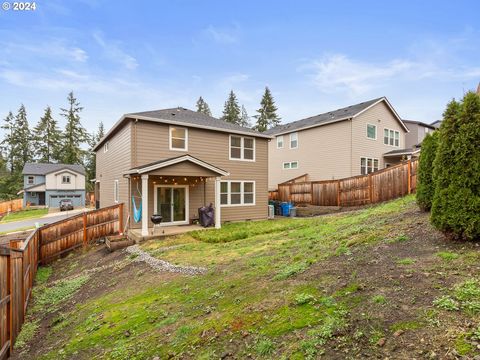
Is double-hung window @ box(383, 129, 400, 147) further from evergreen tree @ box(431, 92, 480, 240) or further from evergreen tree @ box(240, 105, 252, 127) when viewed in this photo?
evergreen tree @ box(240, 105, 252, 127)

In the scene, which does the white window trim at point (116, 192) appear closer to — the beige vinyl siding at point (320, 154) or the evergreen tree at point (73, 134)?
the beige vinyl siding at point (320, 154)

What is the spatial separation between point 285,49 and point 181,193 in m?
11.8

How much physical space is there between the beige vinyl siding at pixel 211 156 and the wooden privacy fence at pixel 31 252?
2268 millimetres

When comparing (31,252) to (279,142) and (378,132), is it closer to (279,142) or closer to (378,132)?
(279,142)

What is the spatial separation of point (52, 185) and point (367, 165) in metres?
38.8

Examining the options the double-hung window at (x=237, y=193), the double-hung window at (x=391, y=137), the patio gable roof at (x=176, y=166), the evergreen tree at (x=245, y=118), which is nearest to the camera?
the patio gable roof at (x=176, y=166)

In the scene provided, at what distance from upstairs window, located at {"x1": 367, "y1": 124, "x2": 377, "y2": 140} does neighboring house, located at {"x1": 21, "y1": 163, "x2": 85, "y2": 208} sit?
121 ft

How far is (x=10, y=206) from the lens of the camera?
3344 cm

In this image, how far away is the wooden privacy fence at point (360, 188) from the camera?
44.4 ft

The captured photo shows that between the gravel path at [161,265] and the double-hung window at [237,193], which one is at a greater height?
the double-hung window at [237,193]

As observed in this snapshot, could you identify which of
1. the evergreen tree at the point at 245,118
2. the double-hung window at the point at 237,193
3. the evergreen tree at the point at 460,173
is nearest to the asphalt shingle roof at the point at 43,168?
the double-hung window at the point at 237,193

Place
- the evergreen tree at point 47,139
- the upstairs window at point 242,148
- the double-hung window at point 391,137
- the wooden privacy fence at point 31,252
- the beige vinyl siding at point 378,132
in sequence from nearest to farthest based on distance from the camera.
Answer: the wooden privacy fence at point 31,252 < the upstairs window at point 242,148 < the beige vinyl siding at point 378,132 < the double-hung window at point 391,137 < the evergreen tree at point 47,139

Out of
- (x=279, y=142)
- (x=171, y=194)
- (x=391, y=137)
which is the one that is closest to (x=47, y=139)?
(x=279, y=142)

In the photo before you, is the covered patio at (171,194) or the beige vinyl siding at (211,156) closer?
the covered patio at (171,194)
